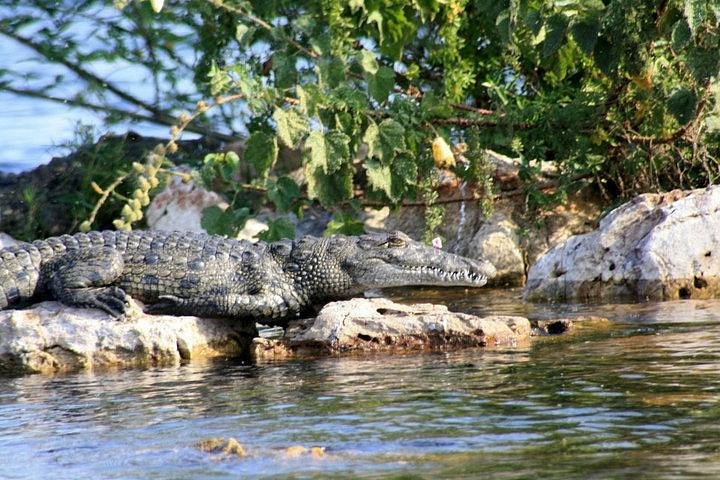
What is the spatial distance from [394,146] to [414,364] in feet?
11.3

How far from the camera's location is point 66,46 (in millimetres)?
12594

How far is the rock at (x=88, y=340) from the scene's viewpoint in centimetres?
680

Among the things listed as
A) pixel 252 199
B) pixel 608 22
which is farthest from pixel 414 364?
pixel 252 199

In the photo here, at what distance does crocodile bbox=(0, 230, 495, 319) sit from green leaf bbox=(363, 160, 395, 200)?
193cm

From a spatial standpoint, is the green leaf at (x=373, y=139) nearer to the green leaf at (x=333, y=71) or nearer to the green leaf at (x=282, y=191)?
the green leaf at (x=333, y=71)

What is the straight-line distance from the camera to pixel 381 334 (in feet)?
22.7

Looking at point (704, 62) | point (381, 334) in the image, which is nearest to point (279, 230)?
point (381, 334)

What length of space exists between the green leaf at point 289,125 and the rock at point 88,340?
2.20 meters

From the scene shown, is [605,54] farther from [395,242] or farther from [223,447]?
[223,447]

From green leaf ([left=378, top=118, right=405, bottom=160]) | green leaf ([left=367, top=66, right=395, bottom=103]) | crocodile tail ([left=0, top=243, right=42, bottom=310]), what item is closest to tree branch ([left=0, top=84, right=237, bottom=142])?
green leaf ([left=367, top=66, right=395, bottom=103])

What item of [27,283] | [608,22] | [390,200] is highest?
[608,22]

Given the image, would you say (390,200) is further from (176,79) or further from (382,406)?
(382,406)

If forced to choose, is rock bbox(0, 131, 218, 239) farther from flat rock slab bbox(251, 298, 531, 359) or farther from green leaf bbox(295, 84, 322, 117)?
flat rock slab bbox(251, 298, 531, 359)

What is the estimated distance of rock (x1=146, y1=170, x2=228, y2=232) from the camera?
11297 millimetres
